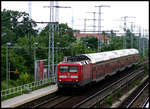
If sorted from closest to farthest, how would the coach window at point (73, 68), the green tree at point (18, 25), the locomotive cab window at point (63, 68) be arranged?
1. the coach window at point (73, 68)
2. the locomotive cab window at point (63, 68)
3. the green tree at point (18, 25)

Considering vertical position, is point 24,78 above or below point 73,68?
below

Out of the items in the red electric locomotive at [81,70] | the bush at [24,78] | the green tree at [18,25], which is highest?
the green tree at [18,25]

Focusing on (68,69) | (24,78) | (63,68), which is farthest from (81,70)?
(24,78)

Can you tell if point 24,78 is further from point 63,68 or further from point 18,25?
point 63,68

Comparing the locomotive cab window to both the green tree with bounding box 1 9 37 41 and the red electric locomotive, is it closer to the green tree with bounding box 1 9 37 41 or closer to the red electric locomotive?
the red electric locomotive

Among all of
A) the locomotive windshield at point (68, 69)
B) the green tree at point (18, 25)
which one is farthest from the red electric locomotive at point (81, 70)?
the green tree at point (18, 25)

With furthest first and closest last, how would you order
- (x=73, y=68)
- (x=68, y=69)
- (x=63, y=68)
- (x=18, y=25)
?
(x=18, y=25)
(x=63, y=68)
(x=68, y=69)
(x=73, y=68)

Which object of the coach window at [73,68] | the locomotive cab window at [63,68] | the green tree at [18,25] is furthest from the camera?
the green tree at [18,25]

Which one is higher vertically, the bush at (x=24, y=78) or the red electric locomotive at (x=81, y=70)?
the red electric locomotive at (x=81, y=70)

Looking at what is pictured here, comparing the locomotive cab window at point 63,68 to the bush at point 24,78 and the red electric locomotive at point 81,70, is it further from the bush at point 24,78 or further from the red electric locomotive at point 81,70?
the bush at point 24,78

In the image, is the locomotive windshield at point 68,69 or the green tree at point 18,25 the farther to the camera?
the green tree at point 18,25

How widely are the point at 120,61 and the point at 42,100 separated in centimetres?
2250

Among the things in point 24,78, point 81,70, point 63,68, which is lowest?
point 24,78

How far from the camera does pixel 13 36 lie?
3516 cm
